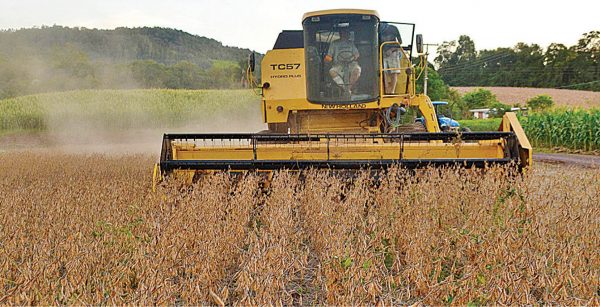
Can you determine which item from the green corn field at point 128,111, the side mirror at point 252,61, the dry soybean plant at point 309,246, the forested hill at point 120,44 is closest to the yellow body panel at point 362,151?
the dry soybean plant at point 309,246

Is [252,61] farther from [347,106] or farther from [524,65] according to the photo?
[524,65]

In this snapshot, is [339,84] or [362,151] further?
[339,84]

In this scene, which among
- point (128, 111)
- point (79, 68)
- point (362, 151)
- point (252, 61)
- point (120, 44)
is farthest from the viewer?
point (120, 44)

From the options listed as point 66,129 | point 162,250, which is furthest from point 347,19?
point 66,129

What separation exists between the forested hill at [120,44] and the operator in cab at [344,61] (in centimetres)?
171

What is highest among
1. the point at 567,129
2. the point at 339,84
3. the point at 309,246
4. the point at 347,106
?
the point at 339,84

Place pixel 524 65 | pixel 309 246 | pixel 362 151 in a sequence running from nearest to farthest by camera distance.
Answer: pixel 309 246, pixel 362 151, pixel 524 65

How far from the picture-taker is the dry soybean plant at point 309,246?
275 cm

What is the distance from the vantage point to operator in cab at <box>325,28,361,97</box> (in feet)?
24.1

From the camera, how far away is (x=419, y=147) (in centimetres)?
572

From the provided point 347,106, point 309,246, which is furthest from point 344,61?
point 309,246

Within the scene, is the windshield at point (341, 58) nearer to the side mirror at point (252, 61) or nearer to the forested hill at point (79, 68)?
the side mirror at point (252, 61)

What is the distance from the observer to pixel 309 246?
4195mm

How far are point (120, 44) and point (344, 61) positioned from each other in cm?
3637
